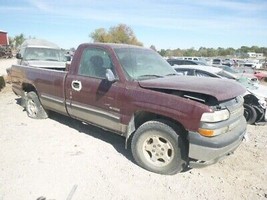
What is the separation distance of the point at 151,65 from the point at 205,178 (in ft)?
7.05

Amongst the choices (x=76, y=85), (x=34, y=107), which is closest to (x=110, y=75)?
(x=76, y=85)

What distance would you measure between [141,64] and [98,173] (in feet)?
6.52

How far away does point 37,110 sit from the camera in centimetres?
703

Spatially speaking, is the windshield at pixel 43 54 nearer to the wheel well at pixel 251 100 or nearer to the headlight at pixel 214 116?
the wheel well at pixel 251 100

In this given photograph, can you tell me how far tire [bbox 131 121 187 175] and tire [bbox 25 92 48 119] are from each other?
11.0 ft

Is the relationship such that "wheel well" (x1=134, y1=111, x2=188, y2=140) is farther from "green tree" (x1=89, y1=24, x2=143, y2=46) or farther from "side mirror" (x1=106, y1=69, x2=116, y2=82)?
"green tree" (x1=89, y1=24, x2=143, y2=46)

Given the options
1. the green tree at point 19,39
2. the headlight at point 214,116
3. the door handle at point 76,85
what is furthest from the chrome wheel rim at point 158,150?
the green tree at point 19,39

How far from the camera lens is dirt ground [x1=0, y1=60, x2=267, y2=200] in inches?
151

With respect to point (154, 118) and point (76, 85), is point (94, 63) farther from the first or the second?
point (154, 118)

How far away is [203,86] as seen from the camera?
4.02m

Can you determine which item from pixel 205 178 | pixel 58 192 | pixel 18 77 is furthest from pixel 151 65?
pixel 18 77

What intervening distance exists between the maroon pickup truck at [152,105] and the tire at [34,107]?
1.19m

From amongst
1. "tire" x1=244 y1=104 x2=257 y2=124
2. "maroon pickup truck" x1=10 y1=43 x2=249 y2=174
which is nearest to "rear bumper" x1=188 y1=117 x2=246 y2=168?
"maroon pickup truck" x1=10 y1=43 x2=249 y2=174

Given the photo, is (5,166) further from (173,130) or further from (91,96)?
(173,130)
